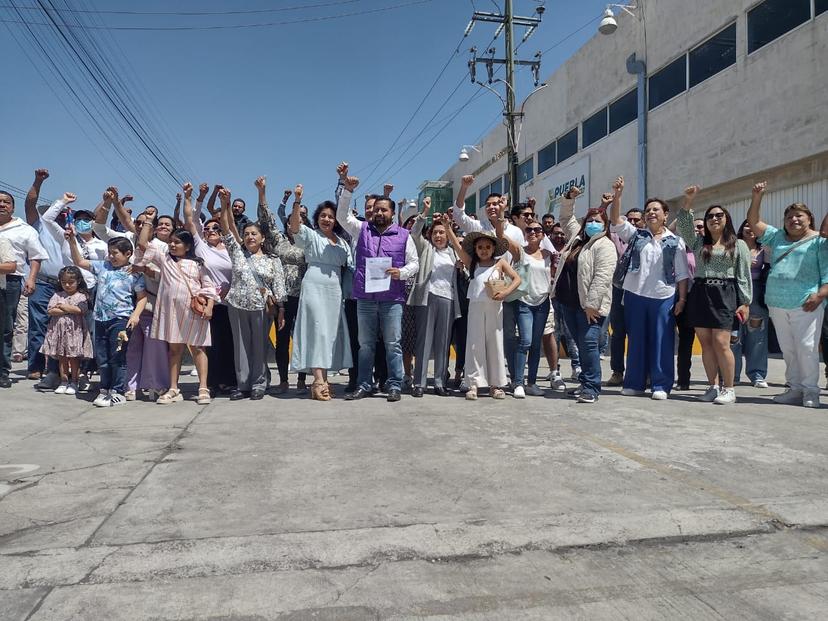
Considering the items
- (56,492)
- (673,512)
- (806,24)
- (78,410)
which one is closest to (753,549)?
(673,512)

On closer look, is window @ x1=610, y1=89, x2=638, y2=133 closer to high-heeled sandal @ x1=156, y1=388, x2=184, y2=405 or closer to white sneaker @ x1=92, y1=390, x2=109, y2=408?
high-heeled sandal @ x1=156, y1=388, x2=184, y2=405

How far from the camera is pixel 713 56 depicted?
13742 mm

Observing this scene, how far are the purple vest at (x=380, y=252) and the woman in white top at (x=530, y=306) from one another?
1.08 meters

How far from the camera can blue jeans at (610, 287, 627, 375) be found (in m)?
6.98

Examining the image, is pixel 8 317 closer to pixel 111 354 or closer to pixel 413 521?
pixel 111 354

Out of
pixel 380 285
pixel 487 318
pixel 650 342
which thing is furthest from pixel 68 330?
pixel 650 342

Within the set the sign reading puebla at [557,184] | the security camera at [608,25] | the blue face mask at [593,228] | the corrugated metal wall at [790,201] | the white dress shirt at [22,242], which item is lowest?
the white dress shirt at [22,242]

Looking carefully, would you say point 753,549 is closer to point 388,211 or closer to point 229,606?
point 229,606

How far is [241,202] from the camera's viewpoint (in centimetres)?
736

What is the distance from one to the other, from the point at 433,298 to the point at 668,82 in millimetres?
12398

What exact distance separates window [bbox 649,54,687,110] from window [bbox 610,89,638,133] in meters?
0.73

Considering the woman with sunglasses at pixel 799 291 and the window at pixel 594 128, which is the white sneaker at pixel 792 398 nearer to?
the woman with sunglasses at pixel 799 291

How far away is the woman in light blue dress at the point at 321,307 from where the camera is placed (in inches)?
231

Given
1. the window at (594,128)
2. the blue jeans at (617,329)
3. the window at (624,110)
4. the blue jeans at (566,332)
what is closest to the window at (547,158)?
the window at (594,128)
